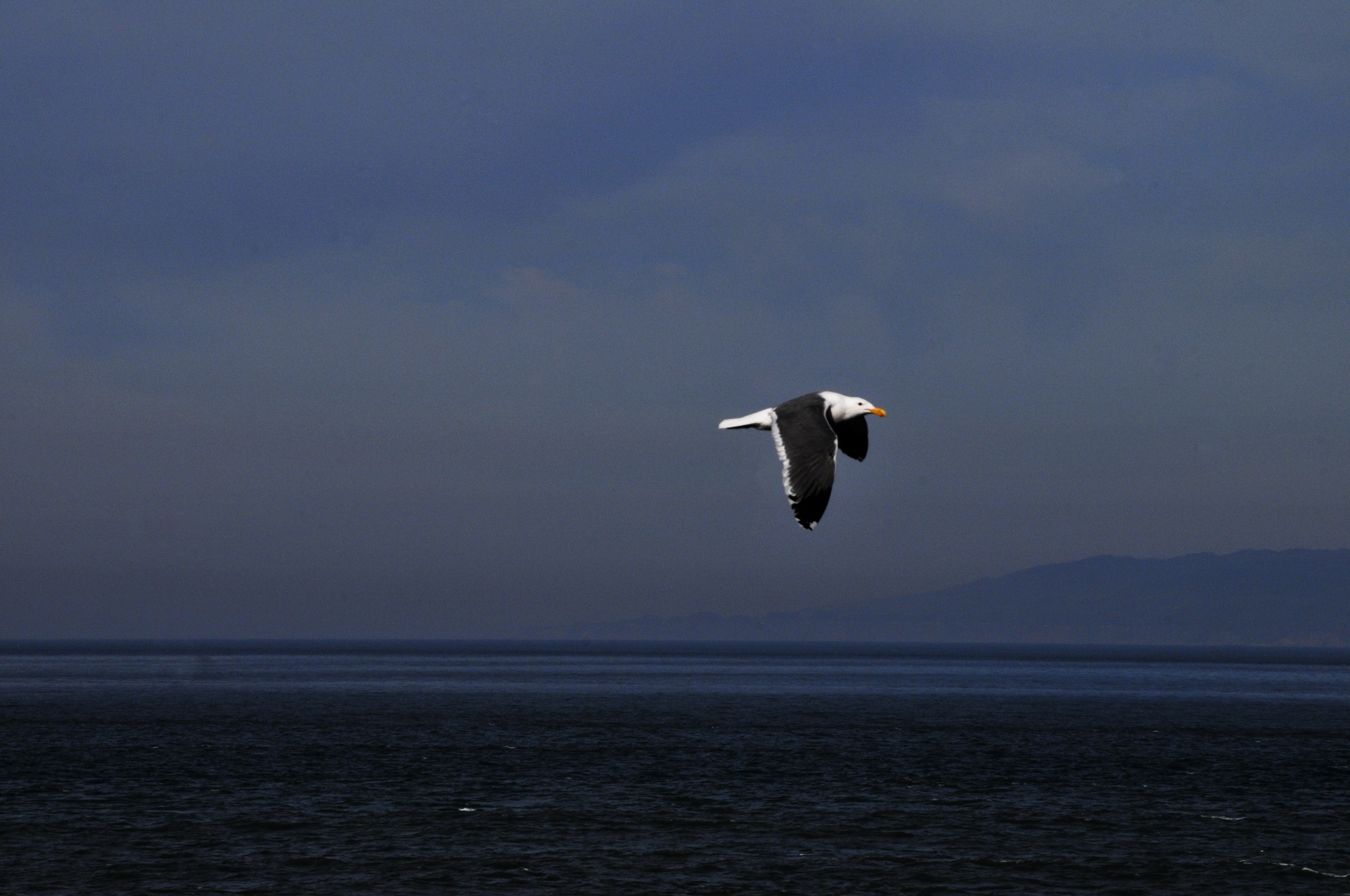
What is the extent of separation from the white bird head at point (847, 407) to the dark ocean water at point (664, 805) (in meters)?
33.9

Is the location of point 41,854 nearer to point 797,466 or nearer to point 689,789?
point 689,789

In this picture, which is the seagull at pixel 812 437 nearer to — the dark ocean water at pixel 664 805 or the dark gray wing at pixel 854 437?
the dark gray wing at pixel 854 437

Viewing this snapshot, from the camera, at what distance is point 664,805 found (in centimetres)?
6594

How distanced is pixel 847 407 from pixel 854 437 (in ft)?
3.64

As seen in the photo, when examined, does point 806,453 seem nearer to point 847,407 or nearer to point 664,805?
point 847,407

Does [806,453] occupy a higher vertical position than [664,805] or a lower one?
higher

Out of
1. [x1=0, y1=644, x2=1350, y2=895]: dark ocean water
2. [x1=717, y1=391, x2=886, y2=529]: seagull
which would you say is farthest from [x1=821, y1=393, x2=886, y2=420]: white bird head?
[x1=0, y1=644, x2=1350, y2=895]: dark ocean water

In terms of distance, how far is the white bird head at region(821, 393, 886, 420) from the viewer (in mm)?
15879

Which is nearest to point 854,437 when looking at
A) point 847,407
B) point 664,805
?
point 847,407

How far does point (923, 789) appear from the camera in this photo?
72812mm

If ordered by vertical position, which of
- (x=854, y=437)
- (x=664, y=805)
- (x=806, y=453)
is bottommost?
(x=664, y=805)

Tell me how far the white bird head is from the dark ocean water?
33853mm

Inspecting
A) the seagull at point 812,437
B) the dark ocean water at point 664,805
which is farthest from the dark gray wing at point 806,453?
the dark ocean water at point 664,805

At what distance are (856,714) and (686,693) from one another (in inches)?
1943
